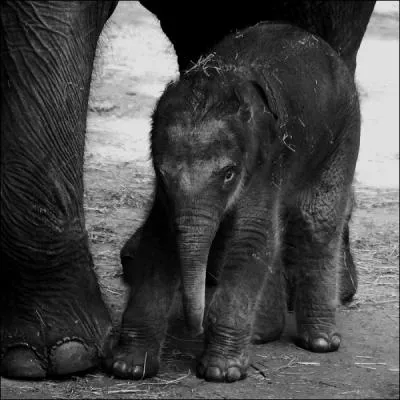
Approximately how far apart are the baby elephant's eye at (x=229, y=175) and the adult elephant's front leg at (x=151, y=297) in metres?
0.30

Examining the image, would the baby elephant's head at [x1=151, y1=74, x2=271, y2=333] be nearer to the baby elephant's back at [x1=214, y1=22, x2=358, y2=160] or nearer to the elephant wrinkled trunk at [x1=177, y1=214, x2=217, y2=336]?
the elephant wrinkled trunk at [x1=177, y1=214, x2=217, y2=336]

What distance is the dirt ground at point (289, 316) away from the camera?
4309mm

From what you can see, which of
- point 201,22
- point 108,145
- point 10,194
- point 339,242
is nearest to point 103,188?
point 108,145

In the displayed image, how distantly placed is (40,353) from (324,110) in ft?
4.27

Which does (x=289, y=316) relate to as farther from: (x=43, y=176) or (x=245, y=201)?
(x=43, y=176)

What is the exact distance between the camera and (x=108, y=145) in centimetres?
884

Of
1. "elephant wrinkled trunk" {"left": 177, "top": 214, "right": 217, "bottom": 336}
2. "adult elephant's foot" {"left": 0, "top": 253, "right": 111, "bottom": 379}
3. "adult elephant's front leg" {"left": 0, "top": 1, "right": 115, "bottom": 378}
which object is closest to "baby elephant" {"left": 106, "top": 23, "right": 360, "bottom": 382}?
"elephant wrinkled trunk" {"left": 177, "top": 214, "right": 217, "bottom": 336}

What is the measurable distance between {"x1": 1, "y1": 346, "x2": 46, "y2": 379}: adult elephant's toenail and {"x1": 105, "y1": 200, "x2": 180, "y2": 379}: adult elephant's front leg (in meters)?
0.24

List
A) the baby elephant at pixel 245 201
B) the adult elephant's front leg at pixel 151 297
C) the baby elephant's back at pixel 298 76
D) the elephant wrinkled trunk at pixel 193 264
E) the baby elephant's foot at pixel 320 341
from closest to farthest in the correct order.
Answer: the elephant wrinkled trunk at pixel 193 264 < the baby elephant at pixel 245 201 < the adult elephant's front leg at pixel 151 297 < the baby elephant's back at pixel 298 76 < the baby elephant's foot at pixel 320 341

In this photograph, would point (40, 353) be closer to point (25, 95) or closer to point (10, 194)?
point (10, 194)

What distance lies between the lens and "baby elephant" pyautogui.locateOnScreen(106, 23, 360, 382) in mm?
4145

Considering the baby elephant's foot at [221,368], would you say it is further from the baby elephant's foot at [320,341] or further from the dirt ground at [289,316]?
the baby elephant's foot at [320,341]

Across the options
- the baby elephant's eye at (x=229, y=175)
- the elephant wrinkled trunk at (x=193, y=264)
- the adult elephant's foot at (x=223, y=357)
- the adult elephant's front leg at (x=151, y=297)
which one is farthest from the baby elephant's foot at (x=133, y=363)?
the baby elephant's eye at (x=229, y=175)

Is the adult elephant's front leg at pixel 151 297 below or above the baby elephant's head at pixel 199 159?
below
